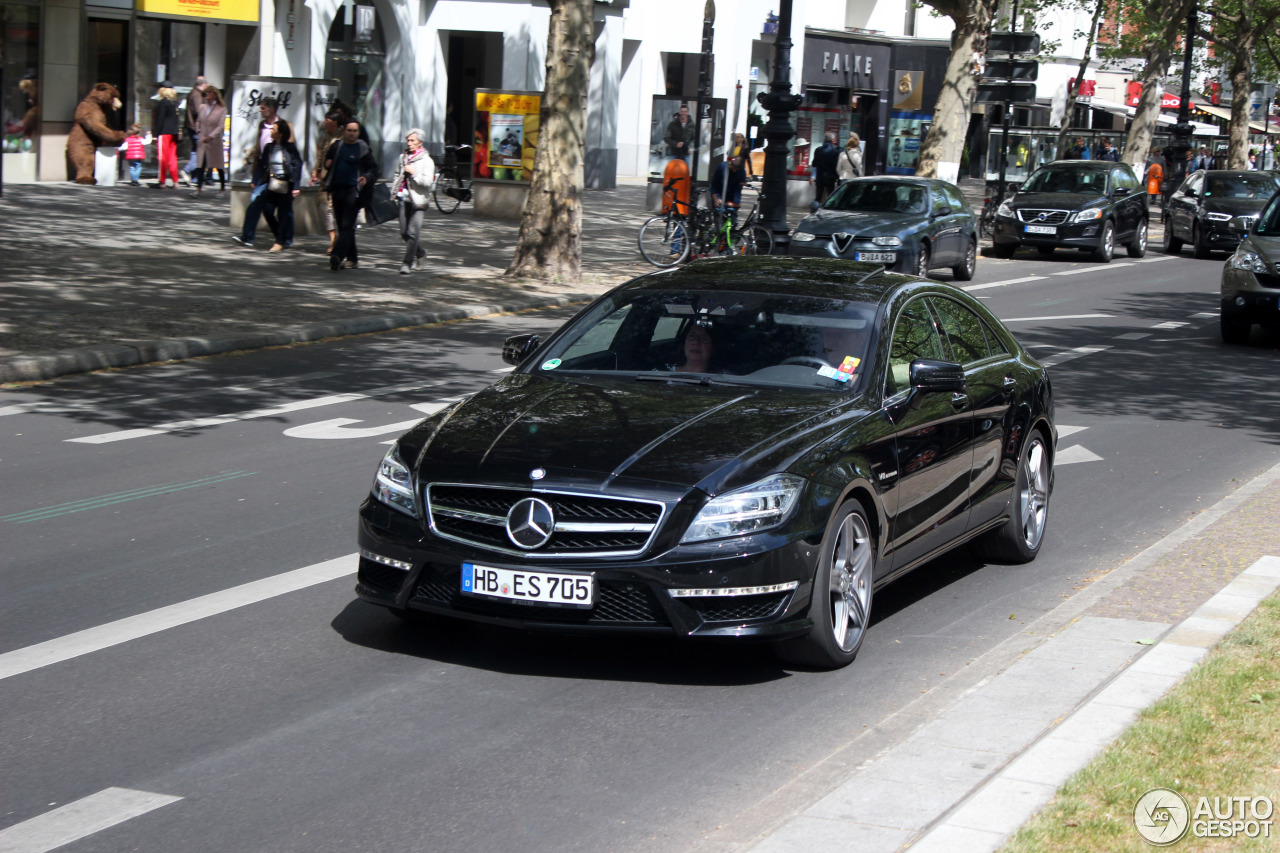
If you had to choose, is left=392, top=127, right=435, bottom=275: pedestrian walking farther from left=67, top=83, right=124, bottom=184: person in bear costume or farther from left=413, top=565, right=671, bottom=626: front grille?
left=413, top=565, right=671, bottom=626: front grille

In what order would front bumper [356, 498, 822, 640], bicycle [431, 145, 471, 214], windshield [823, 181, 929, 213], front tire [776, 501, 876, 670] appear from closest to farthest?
front bumper [356, 498, 822, 640] → front tire [776, 501, 876, 670] → windshield [823, 181, 929, 213] → bicycle [431, 145, 471, 214]

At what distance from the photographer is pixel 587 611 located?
565 centimetres

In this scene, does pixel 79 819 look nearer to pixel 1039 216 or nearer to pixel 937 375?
pixel 937 375

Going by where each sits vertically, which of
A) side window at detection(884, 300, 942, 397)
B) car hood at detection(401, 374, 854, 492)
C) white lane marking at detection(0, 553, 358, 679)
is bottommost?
white lane marking at detection(0, 553, 358, 679)

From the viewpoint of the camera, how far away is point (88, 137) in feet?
95.6

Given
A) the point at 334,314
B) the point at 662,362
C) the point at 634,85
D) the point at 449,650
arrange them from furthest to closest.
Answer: the point at 634,85 → the point at 334,314 → the point at 662,362 → the point at 449,650

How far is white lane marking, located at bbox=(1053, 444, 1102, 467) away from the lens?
11.0 meters

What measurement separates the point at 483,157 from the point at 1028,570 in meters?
22.9

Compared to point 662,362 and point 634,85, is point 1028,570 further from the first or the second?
point 634,85

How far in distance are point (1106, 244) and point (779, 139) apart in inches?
327

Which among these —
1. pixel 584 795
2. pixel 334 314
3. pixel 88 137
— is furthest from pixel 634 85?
pixel 584 795

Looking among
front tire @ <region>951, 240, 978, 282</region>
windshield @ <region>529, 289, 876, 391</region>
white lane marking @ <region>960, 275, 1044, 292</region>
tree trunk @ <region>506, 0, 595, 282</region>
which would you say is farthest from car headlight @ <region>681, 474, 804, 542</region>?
front tire @ <region>951, 240, 978, 282</region>

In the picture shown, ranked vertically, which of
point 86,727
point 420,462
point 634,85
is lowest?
point 86,727

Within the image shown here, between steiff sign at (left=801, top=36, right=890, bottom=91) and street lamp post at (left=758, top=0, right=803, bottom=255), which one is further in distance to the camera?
steiff sign at (left=801, top=36, right=890, bottom=91)
